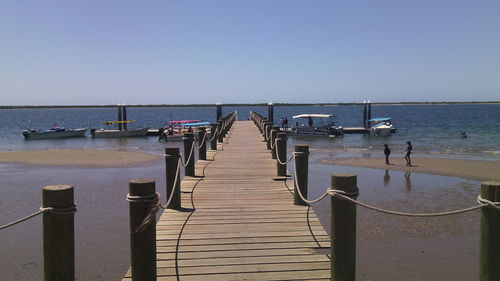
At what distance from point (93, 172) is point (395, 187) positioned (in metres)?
15.8

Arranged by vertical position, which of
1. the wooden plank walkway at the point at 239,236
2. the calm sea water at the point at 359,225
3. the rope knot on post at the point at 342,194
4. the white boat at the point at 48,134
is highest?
the rope knot on post at the point at 342,194

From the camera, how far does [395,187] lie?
60.8 ft

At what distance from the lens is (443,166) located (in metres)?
25.2

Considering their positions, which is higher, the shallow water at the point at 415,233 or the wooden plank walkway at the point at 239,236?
the wooden plank walkway at the point at 239,236

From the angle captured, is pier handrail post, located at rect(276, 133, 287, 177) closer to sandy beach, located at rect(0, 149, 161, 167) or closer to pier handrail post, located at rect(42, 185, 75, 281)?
pier handrail post, located at rect(42, 185, 75, 281)

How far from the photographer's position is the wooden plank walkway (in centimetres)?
464

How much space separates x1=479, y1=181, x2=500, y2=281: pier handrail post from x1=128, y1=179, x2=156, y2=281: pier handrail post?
2763 mm

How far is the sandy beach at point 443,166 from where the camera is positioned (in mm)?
22359

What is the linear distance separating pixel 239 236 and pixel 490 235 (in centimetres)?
312

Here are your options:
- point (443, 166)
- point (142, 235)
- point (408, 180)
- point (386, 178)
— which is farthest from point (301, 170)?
point (443, 166)

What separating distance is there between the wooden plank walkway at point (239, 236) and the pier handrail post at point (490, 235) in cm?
159

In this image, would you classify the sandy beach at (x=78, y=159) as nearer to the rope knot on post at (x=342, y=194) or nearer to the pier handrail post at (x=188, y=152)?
the pier handrail post at (x=188, y=152)

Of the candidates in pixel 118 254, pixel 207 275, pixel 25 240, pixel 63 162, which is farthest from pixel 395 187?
pixel 63 162

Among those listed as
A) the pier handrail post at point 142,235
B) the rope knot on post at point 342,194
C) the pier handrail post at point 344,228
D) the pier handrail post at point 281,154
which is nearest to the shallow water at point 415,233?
the pier handrail post at point 281,154
